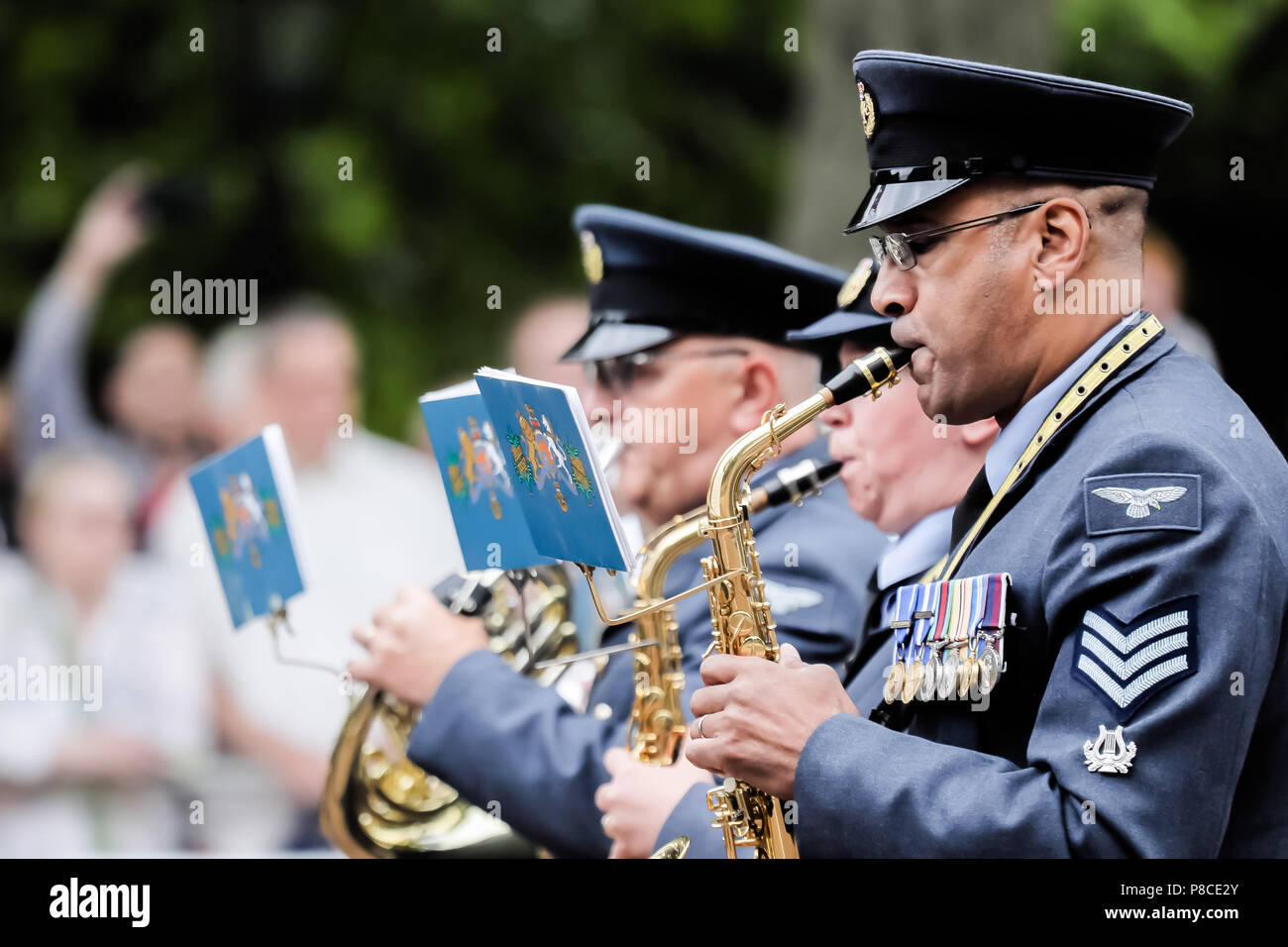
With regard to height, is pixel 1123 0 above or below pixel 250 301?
above

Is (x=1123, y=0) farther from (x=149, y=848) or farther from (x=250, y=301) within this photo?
(x=149, y=848)

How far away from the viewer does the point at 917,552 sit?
112 inches

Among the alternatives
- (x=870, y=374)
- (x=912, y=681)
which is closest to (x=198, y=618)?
(x=870, y=374)

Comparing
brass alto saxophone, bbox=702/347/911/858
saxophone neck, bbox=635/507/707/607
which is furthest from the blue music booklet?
saxophone neck, bbox=635/507/707/607

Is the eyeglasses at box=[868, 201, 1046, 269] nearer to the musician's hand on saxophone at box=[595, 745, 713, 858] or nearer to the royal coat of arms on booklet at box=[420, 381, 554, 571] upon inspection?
the royal coat of arms on booklet at box=[420, 381, 554, 571]

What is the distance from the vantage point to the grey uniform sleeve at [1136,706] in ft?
6.43

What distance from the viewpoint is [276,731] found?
5547mm

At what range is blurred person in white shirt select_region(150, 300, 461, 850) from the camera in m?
5.49

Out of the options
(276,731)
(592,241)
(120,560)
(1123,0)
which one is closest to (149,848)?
(276,731)

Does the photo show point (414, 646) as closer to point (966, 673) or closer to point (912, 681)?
point (912, 681)

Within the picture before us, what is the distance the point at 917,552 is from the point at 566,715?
105 cm

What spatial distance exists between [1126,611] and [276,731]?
4042 mm

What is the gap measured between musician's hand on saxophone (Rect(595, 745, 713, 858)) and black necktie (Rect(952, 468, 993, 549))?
0.88 meters
